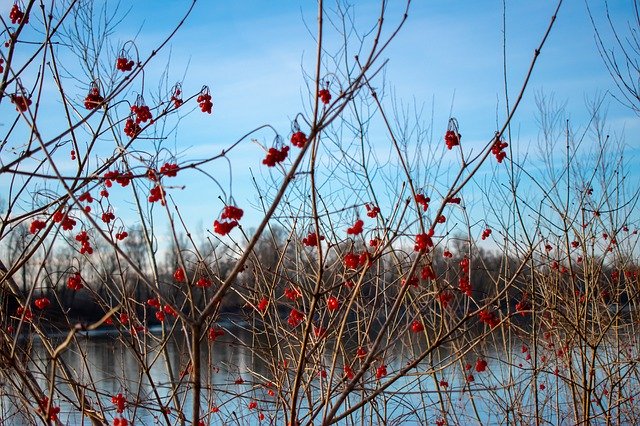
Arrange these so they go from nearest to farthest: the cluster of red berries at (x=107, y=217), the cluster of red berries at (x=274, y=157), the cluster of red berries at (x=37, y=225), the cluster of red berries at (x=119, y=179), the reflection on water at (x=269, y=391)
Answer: the cluster of red berries at (x=274, y=157) → the cluster of red berries at (x=119, y=179) → the cluster of red berries at (x=37, y=225) → the reflection on water at (x=269, y=391) → the cluster of red berries at (x=107, y=217)

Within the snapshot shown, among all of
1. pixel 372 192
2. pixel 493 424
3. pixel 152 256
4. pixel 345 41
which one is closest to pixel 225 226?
pixel 152 256

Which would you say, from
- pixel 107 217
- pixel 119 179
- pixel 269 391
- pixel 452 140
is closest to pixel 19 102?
pixel 119 179

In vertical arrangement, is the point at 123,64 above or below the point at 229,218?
above

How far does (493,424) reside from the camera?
5945 millimetres

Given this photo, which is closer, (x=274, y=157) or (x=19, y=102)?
(x=274, y=157)

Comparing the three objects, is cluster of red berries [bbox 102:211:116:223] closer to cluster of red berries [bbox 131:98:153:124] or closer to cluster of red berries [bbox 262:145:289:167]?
cluster of red berries [bbox 131:98:153:124]

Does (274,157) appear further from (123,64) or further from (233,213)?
(123,64)

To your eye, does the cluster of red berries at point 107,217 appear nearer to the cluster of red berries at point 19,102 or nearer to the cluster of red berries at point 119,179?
the cluster of red berries at point 119,179

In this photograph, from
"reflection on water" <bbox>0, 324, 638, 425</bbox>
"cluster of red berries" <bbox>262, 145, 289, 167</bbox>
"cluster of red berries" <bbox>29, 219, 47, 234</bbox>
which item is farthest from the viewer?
"reflection on water" <bbox>0, 324, 638, 425</bbox>

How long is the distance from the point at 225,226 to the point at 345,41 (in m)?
1.80

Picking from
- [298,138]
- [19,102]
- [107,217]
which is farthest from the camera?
[107,217]

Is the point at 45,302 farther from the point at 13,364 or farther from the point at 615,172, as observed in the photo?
the point at 615,172

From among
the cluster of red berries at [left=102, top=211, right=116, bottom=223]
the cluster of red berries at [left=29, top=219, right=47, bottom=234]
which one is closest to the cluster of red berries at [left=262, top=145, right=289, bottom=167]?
the cluster of red berries at [left=29, top=219, right=47, bottom=234]

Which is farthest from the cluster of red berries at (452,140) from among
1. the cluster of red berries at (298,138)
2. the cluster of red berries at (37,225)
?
the cluster of red berries at (37,225)
